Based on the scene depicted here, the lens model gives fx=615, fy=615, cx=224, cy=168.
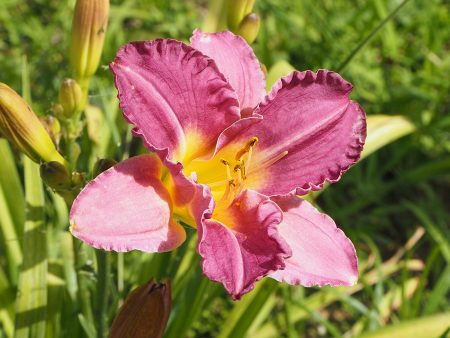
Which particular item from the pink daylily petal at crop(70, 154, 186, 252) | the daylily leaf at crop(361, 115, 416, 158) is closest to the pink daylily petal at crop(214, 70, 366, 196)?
the pink daylily petal at crop(70, 154, 186, 252)

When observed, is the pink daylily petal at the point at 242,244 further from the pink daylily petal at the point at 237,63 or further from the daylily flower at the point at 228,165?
the pink daylily petal at the point at 237,63

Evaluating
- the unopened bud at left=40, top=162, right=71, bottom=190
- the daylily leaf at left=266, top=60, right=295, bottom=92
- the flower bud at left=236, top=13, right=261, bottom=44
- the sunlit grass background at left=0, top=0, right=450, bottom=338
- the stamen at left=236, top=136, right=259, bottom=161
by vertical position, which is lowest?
the sunlit grass background at left=0, top=0, right=450, bottom=338

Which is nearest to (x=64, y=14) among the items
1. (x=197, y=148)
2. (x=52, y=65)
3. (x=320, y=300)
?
(x=52, y=65)

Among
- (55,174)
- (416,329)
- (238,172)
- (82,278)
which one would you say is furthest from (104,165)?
(416,329)

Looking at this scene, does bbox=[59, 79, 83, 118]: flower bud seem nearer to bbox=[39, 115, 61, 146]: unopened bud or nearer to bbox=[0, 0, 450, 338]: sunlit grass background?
bbox=[39, 115, 61, 146]: unopened bud

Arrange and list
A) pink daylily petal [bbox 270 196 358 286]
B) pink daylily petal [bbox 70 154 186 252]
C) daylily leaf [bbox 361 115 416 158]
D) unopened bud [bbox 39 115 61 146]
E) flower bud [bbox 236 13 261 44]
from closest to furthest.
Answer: pink daylily petal [bbox 70 154 186 252] → pink daylily petal [bbox 270 196 358 286] → unopened bud [bbox 39 115 61 146] → flower bud [bbox 236 13 261 44] → daylily leaf [bbox 361 115 416 158]

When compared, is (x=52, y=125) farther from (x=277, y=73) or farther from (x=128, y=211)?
(x=277, y=73)

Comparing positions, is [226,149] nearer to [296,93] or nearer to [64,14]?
[296,93]

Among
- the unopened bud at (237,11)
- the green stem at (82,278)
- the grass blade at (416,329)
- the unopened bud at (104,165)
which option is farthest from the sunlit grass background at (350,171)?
the unopened bud at (104,165)
